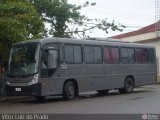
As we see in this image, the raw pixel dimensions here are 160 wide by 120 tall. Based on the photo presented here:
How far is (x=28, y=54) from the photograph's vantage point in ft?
73.8

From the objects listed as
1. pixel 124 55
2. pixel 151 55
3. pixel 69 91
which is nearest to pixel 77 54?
pixel 69 91

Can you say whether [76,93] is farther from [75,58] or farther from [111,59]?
[111,59]

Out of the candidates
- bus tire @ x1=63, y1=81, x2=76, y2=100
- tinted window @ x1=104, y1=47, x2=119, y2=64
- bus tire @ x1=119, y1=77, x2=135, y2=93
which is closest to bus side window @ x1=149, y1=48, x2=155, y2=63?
bus tire @ x1=119, y1=77, x2=135, y2=93

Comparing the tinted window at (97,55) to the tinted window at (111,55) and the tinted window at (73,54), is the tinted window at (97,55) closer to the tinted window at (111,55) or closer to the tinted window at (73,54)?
the tinted window at (111,55)

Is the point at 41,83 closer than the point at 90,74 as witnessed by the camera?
Yes

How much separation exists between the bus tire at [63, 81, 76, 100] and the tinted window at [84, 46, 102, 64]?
1.80 metres

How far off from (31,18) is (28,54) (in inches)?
104

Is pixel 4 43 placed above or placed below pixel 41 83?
above

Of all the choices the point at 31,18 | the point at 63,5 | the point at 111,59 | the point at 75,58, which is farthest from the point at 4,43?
the point at 63,5

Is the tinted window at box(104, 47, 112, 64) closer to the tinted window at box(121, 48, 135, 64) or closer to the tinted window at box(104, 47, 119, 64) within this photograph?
the tinted window at box(104, 47, 119, 64)

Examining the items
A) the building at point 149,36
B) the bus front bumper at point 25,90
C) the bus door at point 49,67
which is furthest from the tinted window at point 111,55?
the building at point 149,36

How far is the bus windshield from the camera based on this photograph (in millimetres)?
22062

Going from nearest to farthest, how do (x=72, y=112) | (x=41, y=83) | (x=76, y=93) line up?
(x=72, y=112)
(x=41, y=83)
(x=76, y=93)

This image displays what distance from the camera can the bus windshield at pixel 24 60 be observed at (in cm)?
2206
